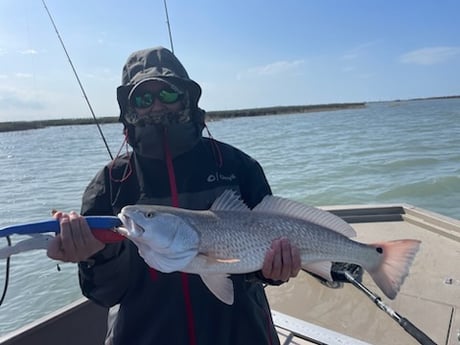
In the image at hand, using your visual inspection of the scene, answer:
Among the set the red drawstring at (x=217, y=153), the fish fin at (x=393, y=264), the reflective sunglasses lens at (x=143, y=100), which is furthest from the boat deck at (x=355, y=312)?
the reflective sunglasses lens at (x=143, y=100)

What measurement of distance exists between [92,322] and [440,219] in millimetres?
4446

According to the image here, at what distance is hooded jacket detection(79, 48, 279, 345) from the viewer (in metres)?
2.02

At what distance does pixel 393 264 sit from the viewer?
7.18ft

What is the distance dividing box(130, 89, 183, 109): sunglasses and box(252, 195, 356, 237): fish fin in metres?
0.80

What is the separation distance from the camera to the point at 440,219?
17.7 ft

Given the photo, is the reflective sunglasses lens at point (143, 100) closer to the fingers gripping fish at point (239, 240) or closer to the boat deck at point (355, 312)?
the fingers gripping fish at point (239, 240)

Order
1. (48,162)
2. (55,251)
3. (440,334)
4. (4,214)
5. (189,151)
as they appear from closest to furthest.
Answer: (55,251)
(189,151)
(440,334)
(4,214)
(48,162)

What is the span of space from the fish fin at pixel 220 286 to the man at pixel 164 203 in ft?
0.69

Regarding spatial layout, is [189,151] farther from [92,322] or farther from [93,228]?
[92,322]

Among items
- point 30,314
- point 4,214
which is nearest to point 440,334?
point 30,314

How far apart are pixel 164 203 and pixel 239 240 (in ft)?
1.63

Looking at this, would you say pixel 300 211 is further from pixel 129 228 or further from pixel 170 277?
pixel 129 228

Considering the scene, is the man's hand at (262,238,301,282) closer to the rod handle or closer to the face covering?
the face covering

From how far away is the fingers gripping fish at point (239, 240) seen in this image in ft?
6.08
